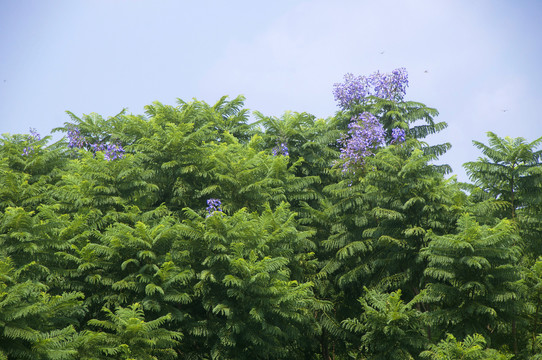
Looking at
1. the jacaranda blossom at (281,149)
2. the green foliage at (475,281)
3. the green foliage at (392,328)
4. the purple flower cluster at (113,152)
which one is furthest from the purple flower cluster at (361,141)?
the purple flower cluster at (113,152)

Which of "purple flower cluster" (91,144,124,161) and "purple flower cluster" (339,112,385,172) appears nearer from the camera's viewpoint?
"purple flower cluster" (339,112,385,172)

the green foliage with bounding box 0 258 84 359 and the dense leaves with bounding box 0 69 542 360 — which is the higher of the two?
the dense leaves with bounding box 0 69 542 360

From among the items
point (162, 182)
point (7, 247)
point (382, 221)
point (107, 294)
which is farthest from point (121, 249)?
point (382, 221)

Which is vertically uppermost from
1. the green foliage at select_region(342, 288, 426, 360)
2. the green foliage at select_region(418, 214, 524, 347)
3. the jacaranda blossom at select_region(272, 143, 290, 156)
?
the jacaranda blossom at select_region(272, 143, 290, 156)

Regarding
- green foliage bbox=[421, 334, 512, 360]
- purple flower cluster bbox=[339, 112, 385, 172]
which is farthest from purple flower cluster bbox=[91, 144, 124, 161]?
green foliage bbox=[421, 334, 512, 360]

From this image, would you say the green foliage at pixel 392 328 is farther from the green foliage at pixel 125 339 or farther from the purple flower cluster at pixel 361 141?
the purple flower cluster at pixel 361 141

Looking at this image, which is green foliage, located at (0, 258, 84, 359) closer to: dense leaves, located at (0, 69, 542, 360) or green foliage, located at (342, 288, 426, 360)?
dense leaves, located at (0, 69, 542, 360)

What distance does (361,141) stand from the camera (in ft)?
61.4

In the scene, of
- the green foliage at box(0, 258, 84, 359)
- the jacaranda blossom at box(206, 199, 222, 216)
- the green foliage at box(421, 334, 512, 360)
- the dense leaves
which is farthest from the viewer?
the jacaranda blossom at box(206, 199, 222, 216)

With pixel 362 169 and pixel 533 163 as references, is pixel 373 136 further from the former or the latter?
pixel 533 163

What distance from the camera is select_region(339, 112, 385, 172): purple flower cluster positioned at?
18.5 metres

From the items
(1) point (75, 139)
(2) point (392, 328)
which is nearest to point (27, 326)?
(2) point (392, 328)

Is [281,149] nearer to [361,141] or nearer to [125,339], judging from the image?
[361,141]

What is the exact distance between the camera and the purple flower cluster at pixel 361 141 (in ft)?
60.5
